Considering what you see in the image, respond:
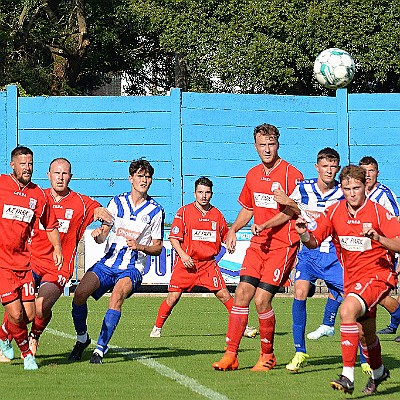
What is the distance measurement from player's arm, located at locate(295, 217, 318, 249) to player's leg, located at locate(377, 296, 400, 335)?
7.60 feet

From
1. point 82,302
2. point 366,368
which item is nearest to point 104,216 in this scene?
point 82,302

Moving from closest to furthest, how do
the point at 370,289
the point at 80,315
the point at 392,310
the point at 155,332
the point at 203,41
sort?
the point at 370,289 < the point at 80,315 < the point at 392,310 < the point at 155,332 < the point at 203,41

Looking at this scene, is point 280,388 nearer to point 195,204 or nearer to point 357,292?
point 357,292

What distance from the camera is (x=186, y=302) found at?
1817 centimetres

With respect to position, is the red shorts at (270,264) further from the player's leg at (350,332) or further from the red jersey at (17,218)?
the red jersey at (17,218)

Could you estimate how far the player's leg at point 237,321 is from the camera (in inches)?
388

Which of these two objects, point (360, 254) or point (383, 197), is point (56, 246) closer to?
point (360, 254)

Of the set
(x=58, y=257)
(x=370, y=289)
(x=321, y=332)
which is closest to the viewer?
(x=370, y=289)

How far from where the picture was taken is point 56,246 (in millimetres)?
9914

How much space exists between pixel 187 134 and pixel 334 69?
294 centimetres

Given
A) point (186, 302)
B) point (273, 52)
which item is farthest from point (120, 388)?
point (273, 52)

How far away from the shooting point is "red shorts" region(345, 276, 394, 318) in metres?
8.37

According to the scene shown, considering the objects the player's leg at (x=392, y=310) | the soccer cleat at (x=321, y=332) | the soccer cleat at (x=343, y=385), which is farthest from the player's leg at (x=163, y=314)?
the soccer cleat at (x=343, y=385)

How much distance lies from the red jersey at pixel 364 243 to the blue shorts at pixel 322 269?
2319 mm
